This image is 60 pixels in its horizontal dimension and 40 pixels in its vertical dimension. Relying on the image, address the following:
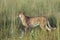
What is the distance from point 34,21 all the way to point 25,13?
0.10 meters

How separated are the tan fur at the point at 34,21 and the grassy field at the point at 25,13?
0.09 feet

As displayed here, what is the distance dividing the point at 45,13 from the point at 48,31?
0.14 meters

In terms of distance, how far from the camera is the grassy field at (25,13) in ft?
5.11

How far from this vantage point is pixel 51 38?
1.55m

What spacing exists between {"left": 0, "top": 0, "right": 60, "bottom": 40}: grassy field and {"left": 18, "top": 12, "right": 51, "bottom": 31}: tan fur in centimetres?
3

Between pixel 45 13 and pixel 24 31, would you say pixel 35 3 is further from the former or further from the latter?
pixel 24 31

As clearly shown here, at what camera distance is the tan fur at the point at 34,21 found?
1559mm

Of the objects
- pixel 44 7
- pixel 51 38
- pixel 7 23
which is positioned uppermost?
pixel 44 7

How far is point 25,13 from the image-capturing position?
1584 millimetres

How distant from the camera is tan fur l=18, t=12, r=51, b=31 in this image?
1.56 metres

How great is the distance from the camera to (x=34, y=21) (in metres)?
1.57

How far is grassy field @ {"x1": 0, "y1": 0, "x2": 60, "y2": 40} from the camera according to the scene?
5.11 ft

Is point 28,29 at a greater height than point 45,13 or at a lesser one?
lesser

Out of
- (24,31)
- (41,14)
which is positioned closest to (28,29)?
(24,31)
